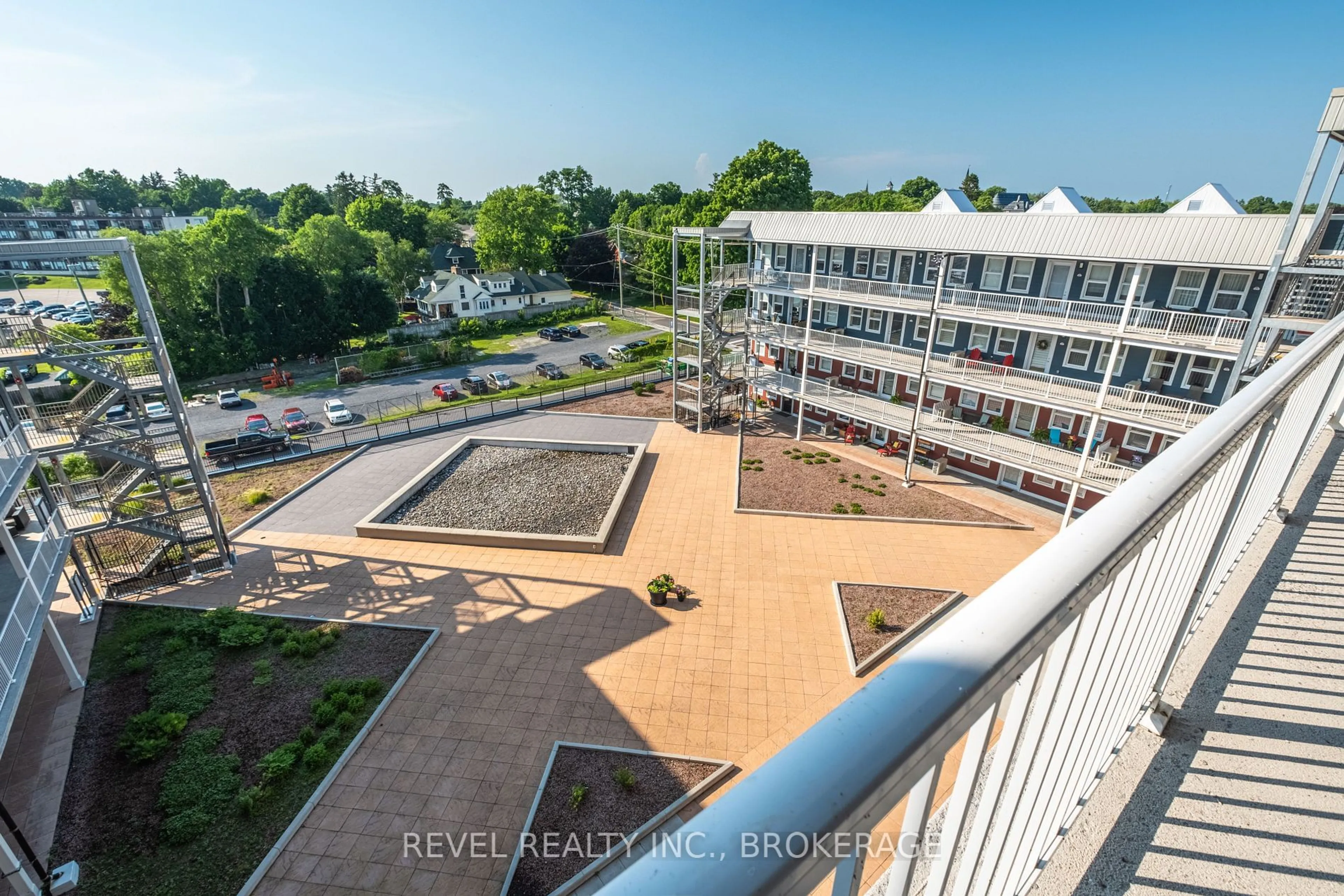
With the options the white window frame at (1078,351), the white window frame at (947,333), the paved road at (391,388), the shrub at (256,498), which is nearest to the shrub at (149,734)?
the shrub at (256,498)

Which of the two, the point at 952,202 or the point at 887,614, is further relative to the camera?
the point at 952,202

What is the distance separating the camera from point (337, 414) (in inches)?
1112

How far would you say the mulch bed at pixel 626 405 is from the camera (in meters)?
27.3

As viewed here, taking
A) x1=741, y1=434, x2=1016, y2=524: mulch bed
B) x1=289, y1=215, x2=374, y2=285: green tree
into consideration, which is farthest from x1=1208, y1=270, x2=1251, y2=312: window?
x1=289, y1=215, x2=374, y2=285: green tree

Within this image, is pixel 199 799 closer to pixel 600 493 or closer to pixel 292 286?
pixel 600 493

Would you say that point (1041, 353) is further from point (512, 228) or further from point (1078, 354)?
point (512, 228)

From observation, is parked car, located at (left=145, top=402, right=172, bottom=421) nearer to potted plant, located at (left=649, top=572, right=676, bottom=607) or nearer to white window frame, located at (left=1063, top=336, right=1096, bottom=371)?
potted plant, located at (left=649, top=572, right=676, bottom=607)

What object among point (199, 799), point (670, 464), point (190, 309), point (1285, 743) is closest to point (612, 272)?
point (190, 309)

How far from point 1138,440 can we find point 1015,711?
1984cm

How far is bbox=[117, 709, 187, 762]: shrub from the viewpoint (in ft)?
32.5

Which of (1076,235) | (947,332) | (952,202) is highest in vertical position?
(952,202)

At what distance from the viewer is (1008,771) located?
1648mm

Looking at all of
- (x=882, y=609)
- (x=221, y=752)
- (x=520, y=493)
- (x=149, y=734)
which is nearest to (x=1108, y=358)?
(x=882, y=609)

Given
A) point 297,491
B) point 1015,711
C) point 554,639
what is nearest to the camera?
point 1015,711
